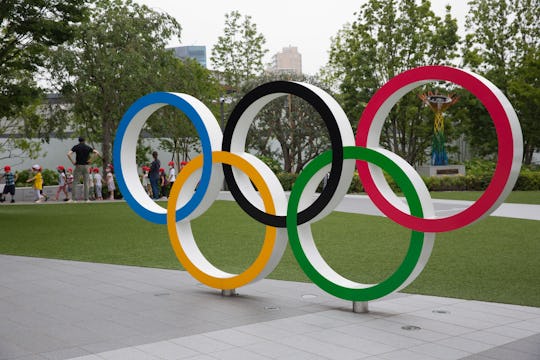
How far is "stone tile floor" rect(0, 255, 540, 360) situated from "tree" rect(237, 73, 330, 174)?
25.0m

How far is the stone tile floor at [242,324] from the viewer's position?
18.3 feet

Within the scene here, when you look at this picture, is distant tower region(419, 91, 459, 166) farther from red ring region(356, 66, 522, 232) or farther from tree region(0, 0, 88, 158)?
red ring region(356, 66, 522, 232)

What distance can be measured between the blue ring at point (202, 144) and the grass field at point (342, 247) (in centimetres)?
171

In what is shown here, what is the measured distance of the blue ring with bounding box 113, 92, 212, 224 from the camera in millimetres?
7977

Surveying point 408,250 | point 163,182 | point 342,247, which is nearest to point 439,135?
point 163,182

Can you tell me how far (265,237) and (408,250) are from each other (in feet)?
6.73

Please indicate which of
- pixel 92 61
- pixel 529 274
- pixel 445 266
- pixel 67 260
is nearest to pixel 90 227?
pixel 67 260

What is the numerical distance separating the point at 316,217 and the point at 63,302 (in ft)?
10.4

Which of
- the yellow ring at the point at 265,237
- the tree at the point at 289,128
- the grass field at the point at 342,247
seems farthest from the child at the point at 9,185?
the yellow ring at the point at 265,237

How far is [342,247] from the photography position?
1181 cm

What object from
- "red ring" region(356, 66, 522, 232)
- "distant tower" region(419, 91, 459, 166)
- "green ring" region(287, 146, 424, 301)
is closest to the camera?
"red ring" region(356, 66, 522, 232)

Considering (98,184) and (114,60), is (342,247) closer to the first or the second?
(98,184)

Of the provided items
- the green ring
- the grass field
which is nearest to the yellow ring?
the green ring

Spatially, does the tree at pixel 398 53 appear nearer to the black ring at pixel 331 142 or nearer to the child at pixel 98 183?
the child at pixel 98 183
